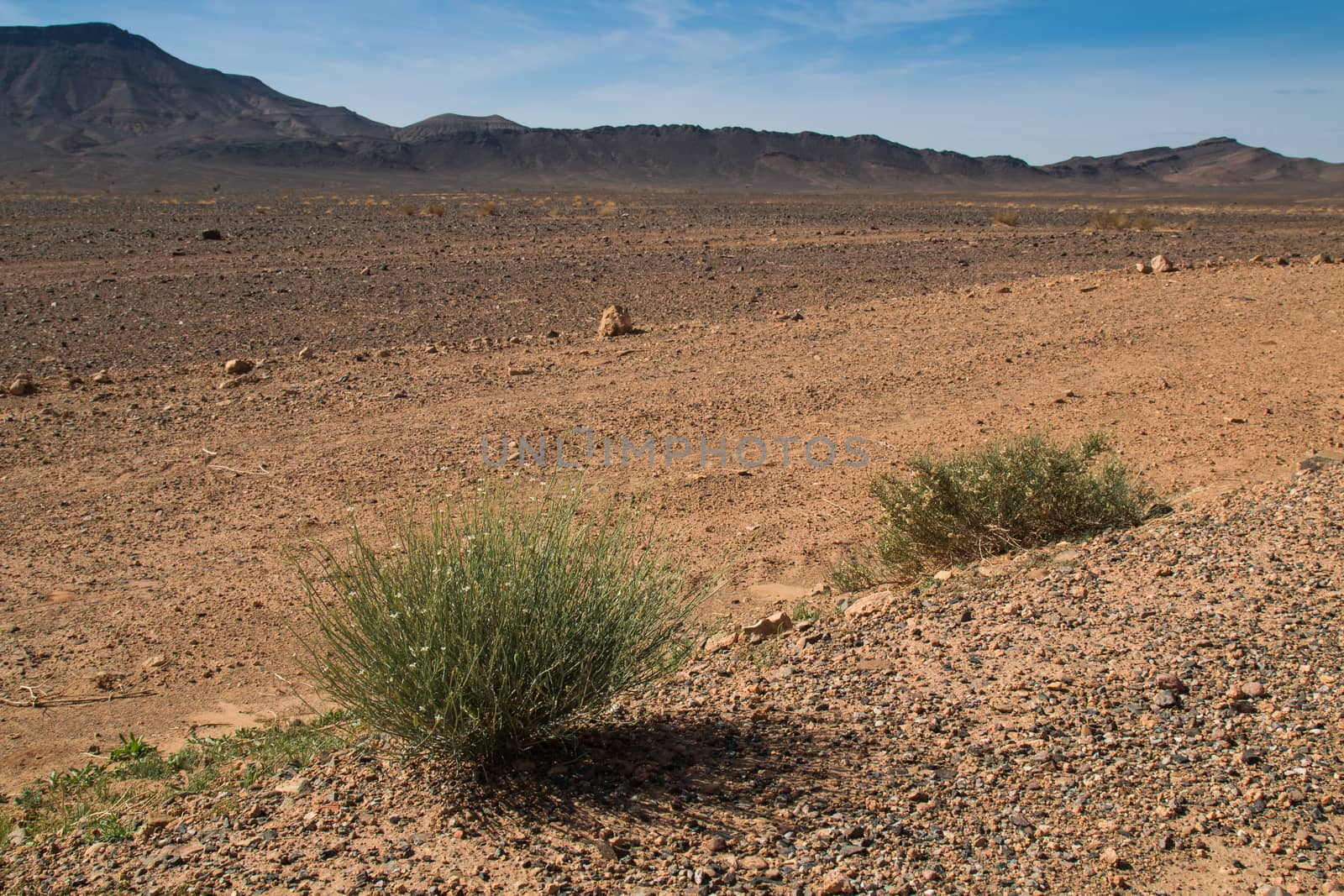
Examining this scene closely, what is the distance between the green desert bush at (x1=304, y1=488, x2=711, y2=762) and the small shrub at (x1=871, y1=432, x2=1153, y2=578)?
2.25m

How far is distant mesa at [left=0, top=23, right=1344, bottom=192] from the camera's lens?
362 ft

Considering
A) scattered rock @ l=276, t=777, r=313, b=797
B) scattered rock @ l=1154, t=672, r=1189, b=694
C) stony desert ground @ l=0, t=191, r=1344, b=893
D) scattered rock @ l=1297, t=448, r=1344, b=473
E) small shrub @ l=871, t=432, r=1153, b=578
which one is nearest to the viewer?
stony desert ground @ l=0, t=191, r=1344, b=893

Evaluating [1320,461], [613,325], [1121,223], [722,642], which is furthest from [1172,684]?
[1121,223]

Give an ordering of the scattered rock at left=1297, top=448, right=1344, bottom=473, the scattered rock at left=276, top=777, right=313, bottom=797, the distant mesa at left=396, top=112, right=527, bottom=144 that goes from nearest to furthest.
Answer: the scattered rock at left=276, top=777, right=313, bottom=797 < the scattered rock at left=1297, top=448, right=1344, bottom=473 < the distant mesa at left=396, top=112, right=527, bottom=144

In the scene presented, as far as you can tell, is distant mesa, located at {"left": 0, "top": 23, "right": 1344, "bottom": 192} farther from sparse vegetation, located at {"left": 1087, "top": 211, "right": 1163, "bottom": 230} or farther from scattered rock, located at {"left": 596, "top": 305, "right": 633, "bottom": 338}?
scattered rock, located at {"left": 596, "top": 305, "right": 633, "bottom": 338}

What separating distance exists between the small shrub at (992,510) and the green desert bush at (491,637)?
88.6 inches

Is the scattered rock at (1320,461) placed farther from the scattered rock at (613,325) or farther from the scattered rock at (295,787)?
the scattered rock at (613,325)

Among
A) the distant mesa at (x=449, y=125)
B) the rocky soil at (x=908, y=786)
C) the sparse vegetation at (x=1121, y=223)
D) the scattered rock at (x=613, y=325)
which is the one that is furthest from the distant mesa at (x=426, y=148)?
the rocky soil at (x=908, y=786)

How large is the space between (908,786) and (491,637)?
1301mm

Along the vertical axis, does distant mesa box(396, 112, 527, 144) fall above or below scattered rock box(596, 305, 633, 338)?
above

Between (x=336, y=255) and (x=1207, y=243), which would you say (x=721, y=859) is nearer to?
(x=336, y=255)

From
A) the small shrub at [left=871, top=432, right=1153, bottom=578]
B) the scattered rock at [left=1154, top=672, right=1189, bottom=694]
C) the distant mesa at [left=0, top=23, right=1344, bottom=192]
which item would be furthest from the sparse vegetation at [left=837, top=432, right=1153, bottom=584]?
the distant mesa at [left=0, top=23, right=1344, bottom=192]

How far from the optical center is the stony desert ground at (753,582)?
2.87 metres

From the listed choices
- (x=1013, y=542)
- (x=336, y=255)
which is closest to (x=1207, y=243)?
(x=336, y=255)
